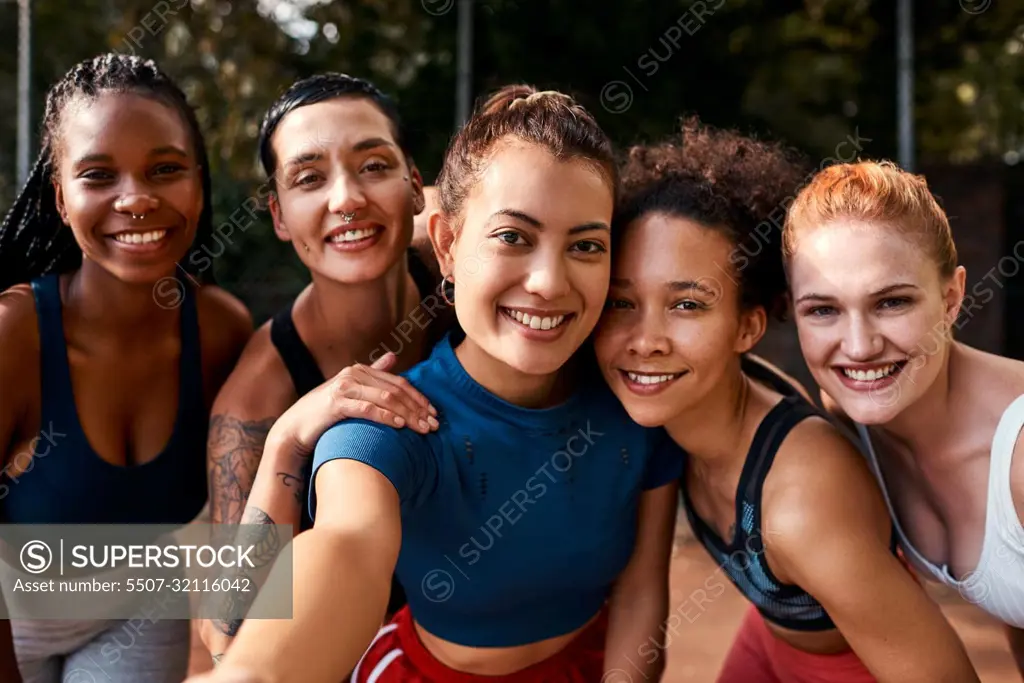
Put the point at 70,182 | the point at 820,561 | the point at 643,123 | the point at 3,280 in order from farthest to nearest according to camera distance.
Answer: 1. the point at 643,123
2. the point at 3,280
3. the point at 70,182
4. the point at 820,561

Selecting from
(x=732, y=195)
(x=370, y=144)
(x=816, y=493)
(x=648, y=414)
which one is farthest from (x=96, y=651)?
(x=732, y=195)

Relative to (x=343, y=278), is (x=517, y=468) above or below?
below

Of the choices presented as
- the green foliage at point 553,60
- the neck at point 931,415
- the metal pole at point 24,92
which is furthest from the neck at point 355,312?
the green foliage at point 553,60

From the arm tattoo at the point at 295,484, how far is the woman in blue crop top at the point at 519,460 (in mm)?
334

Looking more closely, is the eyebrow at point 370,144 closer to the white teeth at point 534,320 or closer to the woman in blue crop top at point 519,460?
the woman in blue crop top at point 519,460

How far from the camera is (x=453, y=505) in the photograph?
2217mm

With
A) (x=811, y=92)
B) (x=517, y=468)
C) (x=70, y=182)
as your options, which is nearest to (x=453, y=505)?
(x=517, y=468)

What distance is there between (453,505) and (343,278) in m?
0.81

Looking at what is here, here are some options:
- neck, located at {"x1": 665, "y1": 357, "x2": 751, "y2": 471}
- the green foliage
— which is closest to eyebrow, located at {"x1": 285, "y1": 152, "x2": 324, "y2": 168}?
neck, located at {"x1": 665, "y1": 357, "x2": 751, "y2": 471}

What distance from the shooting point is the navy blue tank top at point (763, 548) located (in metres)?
2.37

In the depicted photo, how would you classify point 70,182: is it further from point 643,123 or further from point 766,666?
point 643,123

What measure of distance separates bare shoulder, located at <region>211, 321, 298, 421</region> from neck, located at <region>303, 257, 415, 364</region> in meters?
0.15

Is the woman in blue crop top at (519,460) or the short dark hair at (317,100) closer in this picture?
the woman in blue crop top at (519,460)

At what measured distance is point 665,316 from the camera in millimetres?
2346
